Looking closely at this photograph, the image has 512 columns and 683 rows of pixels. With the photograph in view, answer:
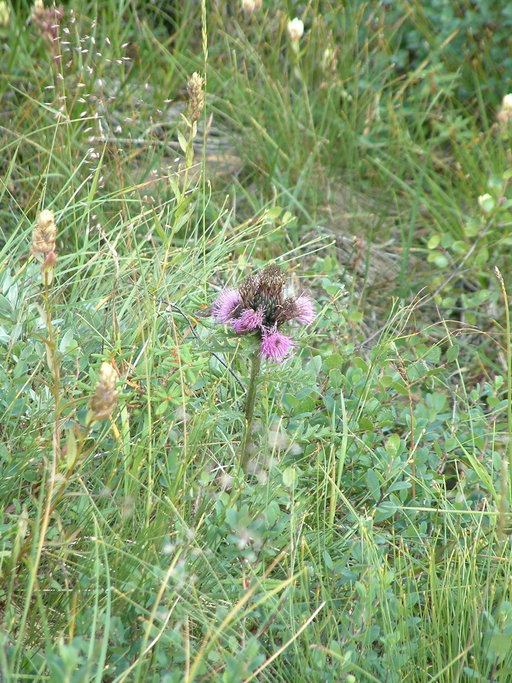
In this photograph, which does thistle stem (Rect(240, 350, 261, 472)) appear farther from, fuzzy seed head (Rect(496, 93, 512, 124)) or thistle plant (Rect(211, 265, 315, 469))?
fuzzy seed head (Rect(496, 93, 512, 124))

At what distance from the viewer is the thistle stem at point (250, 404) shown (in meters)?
1.65

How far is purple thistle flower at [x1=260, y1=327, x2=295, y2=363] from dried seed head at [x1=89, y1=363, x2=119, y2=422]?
461 mm

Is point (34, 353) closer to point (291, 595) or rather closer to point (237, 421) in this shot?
point (237, 421)

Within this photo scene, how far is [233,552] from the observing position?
1585 mm

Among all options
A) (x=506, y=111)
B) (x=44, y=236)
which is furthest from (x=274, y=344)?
(x=506, y=111)

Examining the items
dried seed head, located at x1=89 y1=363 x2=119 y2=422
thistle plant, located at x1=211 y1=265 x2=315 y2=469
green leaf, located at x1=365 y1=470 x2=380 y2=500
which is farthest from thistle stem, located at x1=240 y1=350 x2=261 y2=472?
dried seed head, located at x1=89 y1=363 x2=119 y2=422

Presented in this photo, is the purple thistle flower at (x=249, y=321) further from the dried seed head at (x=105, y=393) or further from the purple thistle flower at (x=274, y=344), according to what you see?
the dried seed head at (x=105, y=393)

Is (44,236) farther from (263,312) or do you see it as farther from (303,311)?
(303,311)

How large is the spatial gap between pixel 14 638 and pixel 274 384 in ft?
2.89

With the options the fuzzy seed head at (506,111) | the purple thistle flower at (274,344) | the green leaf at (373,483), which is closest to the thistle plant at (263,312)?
the purple thistle flower at (274,344)

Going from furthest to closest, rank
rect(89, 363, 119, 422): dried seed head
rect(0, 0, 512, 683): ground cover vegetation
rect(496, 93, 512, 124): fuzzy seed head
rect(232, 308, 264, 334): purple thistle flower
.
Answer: rect(496, 93, 512, 124): fuzzy seed head, rect(232, 308, 264, 334): purple thistle flower, rect(0, 0, 512, 683): ground cover vegetation, rect(89, 363, 119, 422): dried seed head

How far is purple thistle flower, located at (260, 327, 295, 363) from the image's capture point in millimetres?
1579

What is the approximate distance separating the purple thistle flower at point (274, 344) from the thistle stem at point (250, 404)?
1.4 inches

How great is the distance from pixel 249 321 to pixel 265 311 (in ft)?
0.15
